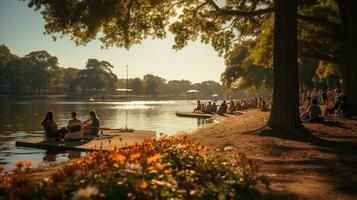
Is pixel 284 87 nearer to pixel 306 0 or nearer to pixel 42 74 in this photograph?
pixel 306 0

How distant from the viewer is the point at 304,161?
1210 centimetres

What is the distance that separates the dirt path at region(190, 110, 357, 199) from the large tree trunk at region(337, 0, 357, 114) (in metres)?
6.04

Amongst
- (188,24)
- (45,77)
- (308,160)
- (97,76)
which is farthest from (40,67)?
(308,160)

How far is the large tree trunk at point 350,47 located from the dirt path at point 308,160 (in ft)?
19.8

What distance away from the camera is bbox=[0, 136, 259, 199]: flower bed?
5.33 m

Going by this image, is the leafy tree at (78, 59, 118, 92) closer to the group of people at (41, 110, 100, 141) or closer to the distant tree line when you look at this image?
the distant tree line

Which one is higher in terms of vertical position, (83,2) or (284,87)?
(83,2)

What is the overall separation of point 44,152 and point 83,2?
21.4 ft

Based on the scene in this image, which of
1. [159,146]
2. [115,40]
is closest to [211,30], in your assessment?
[115,40]

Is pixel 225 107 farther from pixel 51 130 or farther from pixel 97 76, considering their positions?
pixel 97 76

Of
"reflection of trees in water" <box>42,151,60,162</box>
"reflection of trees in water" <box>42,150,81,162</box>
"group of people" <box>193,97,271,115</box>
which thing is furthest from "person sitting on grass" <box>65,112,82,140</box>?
"group of people" <box>193,97,271,115</box>

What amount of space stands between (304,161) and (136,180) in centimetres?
782

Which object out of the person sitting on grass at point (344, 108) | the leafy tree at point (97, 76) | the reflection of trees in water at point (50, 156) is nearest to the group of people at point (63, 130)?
the reflection of trees in water at point (50, 156)

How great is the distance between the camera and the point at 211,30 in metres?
24.5
